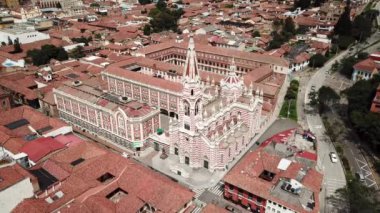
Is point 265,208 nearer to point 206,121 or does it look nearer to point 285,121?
point 206,121

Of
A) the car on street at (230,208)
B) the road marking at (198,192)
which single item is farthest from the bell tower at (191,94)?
the car on street at (230,208)

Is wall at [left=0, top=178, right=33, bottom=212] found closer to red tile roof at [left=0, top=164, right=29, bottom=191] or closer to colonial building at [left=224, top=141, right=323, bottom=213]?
red tile roof at [left=0, top=164, right=29, bottom=191]

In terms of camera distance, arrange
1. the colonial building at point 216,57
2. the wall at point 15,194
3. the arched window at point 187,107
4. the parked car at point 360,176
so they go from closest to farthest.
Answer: the wall at point 15,194
the arched window at point 187,107
the parked car at point 360,176
the colonial building at point 216,57

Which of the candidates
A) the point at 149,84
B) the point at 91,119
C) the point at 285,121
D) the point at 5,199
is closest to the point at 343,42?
the point at 285,121

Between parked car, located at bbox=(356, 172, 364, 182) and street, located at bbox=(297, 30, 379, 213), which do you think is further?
parked car, located at bbox=(356, 172, 364, 182)

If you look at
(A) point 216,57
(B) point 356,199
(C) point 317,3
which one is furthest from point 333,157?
(C) point 317,3

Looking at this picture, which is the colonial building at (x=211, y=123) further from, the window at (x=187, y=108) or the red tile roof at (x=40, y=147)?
the red tile roof at (x=40, y=147)

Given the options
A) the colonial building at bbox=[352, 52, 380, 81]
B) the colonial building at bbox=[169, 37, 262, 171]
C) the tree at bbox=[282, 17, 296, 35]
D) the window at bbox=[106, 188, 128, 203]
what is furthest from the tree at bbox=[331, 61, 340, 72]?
the window at bbox=[106, 188, 128, 203]
